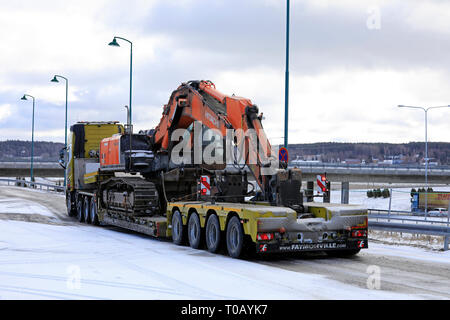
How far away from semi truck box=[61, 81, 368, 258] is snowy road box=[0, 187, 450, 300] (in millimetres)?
499

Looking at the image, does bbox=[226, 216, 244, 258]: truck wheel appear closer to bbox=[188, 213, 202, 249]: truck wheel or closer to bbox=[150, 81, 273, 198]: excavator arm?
bbox=[150, 81, 273, 198]: excavator arm

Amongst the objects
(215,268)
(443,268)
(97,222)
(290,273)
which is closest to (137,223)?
(97,222)

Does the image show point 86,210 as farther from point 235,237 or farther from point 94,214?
point 235,237

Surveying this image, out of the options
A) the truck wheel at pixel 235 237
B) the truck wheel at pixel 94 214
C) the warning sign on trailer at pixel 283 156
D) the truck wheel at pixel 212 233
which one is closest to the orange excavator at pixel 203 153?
the warning sign on trailer at pixel 283 156

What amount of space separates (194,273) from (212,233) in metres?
3.23

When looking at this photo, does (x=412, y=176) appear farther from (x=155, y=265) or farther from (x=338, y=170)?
(x=155, y=265)

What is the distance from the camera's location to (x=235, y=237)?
13.6m

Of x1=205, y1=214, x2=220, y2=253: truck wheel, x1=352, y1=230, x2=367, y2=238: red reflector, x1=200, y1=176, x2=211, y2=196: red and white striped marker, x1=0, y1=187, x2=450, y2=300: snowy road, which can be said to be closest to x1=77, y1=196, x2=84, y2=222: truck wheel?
x1=0, y1=187, x2=450, y2=300: snowy road

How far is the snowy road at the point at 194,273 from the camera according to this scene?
369 inches

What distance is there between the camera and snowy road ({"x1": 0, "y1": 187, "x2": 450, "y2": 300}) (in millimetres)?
9383

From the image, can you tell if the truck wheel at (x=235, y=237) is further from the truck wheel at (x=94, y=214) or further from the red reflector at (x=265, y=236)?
the truck wheel at (x=94, y=214)

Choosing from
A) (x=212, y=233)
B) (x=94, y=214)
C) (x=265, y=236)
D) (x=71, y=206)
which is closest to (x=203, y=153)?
(x=212, y=233)

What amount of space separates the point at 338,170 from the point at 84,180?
56716 millimetres

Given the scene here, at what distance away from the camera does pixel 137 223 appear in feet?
62.1
